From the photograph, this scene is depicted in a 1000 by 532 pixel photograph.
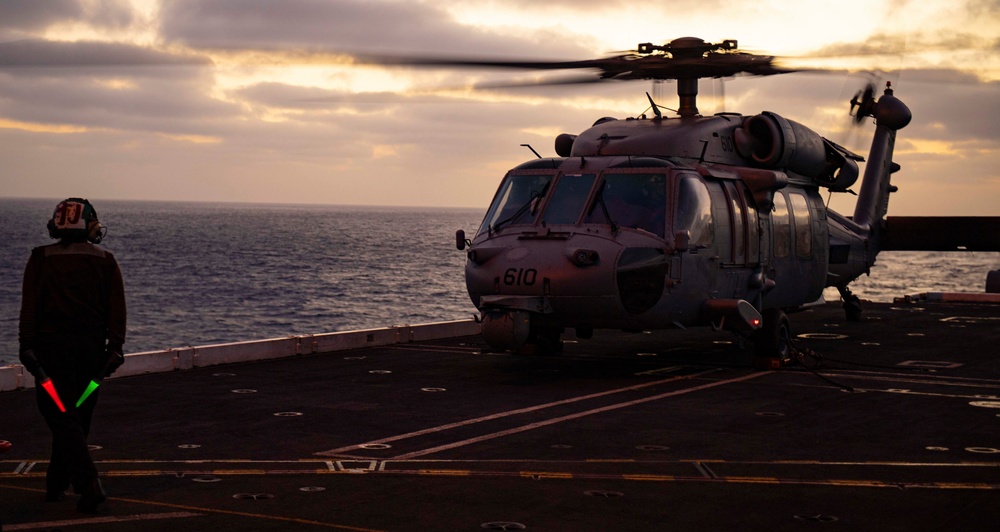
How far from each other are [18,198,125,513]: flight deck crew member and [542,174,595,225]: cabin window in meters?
7.99

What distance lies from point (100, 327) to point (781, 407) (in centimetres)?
758

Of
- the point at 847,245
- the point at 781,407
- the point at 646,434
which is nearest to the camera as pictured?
the point at 646,434

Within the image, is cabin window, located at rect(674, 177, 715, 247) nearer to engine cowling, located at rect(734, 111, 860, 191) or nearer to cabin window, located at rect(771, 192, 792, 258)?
engine cowling, located at rect(734, 111, 860, 191)

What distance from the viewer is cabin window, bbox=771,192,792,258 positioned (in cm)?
1722

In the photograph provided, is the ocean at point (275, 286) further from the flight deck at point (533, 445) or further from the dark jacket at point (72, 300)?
the dark jacket at point (72, 300)

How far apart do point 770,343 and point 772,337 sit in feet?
0.30

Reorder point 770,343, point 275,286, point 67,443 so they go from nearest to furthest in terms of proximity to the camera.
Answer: point 67,443 → point 770,343 → point 275,286

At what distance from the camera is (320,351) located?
17312 millimetres

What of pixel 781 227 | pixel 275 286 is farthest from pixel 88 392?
pixel 275 286

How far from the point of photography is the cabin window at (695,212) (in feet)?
48.9

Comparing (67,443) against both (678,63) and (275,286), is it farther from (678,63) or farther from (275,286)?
(275,286)

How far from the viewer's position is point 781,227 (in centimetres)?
1742

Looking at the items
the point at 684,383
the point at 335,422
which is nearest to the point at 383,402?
the point at 335,422

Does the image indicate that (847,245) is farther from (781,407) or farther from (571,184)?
(781,407)
